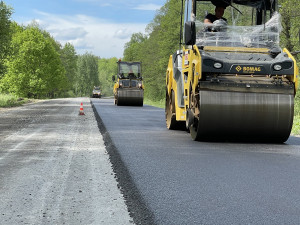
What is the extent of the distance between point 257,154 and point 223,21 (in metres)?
2.85

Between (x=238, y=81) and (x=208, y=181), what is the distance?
304cm

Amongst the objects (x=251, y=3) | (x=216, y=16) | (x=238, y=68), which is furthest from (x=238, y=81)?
(x=251, y=3)

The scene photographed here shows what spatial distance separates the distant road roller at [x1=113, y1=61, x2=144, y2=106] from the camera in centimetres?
2464

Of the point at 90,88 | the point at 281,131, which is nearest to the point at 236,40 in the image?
the point at 281,131

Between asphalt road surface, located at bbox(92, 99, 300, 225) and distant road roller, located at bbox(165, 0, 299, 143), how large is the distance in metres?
0.37

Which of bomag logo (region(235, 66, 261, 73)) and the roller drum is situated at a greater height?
bomag logo (region(235, 66, 261, 73))

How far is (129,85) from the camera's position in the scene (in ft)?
82.3

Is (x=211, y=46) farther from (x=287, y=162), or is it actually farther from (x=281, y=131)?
(x=287, y=162)

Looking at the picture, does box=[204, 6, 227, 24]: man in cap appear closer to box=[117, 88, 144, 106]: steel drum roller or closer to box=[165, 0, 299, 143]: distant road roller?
box=[165, 0, 299, 143]: distant road roller

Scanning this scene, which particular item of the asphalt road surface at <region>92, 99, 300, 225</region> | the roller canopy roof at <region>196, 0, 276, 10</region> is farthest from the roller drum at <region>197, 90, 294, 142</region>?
the roller canopy roof at <region>196, 0, 276, 10</region>

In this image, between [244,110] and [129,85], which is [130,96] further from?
[244,110]

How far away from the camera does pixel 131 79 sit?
25.2m

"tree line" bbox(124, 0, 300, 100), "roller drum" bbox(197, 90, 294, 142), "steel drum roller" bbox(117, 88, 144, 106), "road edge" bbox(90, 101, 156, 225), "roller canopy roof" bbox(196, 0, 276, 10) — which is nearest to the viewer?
"road edge" bbox(90, 101, 156, 225)

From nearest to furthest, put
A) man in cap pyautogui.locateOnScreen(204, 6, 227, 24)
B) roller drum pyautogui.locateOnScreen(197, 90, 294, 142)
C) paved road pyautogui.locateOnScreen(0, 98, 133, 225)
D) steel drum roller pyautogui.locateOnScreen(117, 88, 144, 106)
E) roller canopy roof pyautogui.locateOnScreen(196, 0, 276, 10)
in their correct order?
1. paved road pyautogui.locateOnScreen(0, 98, 133, 225)
2. roller drum pyautogui.locateOnScreen(197, 90, 294, 142)
3. man in cap pyautogui.locateOnScreen(204, 6, 227, 24)
4. roller canopy roof pyautogui.locateOnScreen(196, 0, 276, 10)
5. steel drum roller pyautogui.locateOnScreen(117, 88, 144, 106)
